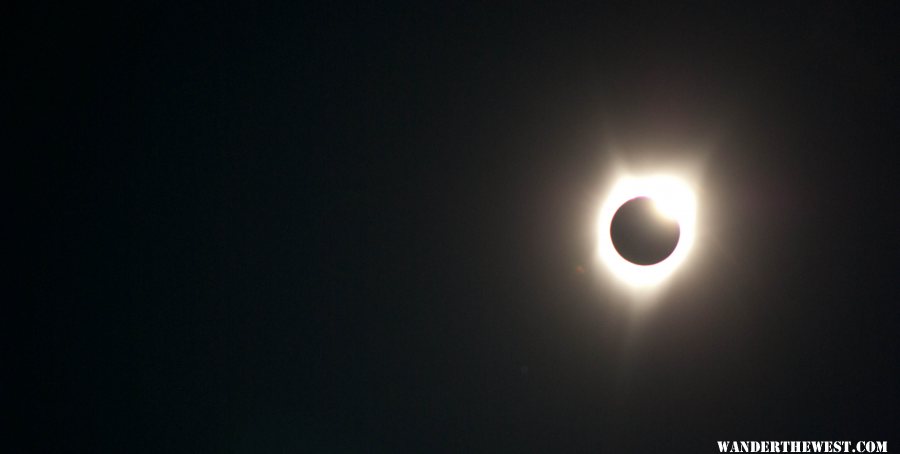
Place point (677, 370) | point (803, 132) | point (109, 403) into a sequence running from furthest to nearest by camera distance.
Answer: point (109, 403), point (677, 370), point (803, 132)

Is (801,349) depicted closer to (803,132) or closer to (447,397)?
(803,132)

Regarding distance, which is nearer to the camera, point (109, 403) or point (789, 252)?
point (789, 252)

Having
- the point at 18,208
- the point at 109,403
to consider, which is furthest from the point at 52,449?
the point at 18,208

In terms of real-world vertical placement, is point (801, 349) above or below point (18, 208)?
above
